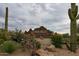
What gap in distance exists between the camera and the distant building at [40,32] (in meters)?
1.91

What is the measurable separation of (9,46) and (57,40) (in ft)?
1.79

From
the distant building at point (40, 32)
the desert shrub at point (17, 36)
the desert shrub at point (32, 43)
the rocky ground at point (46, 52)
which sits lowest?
the rocky ground at point (46, 52)

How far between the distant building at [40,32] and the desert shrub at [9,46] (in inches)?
7.4

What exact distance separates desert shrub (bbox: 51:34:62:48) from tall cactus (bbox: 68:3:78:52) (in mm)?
126

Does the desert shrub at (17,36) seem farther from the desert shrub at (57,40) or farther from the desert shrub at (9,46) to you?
the desert shrub at (57,40)

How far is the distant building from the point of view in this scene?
1907 millimetres

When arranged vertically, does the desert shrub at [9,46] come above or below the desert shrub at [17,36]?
below

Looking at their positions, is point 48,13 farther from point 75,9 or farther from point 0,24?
point 0,24

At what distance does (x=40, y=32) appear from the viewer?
1933 millimetres

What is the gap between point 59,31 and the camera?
1.92m

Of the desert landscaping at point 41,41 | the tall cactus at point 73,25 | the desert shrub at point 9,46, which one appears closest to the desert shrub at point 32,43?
the desert landscaping at point 41,41

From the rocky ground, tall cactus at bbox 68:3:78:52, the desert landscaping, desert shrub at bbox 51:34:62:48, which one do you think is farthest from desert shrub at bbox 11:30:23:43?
tall cactus at bbox 68:3:78:52

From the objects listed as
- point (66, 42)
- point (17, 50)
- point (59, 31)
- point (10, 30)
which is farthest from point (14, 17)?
point (66, 42)

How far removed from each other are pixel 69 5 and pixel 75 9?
8 centimetres
